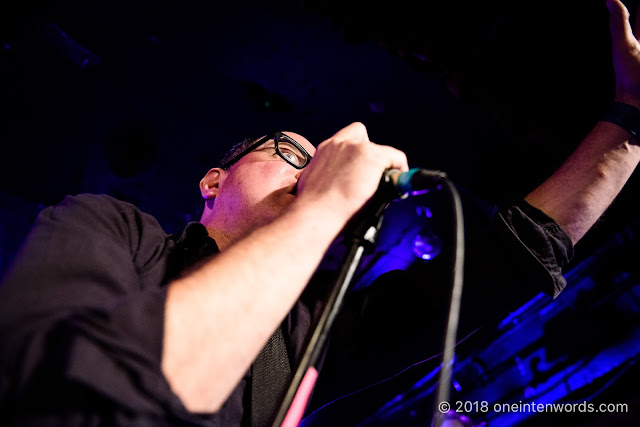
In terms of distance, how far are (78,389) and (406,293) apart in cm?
110

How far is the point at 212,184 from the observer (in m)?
1.86

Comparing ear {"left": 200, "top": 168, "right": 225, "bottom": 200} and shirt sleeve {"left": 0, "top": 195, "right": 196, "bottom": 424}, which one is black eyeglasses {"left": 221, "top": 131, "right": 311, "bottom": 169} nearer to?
ear {"left": 200, "top": 168, "right": 225, "bottom": 200}

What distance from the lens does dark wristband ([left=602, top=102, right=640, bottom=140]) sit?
46.0 inches

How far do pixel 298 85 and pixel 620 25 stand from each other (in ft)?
8.27

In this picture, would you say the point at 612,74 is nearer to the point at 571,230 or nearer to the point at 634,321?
the point at 571,230

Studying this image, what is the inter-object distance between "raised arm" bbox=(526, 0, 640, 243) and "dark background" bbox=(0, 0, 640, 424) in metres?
1.24

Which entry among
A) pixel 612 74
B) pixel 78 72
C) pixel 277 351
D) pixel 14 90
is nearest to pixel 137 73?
pixel 78 72

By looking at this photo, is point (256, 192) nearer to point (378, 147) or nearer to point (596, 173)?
point (378, 147)

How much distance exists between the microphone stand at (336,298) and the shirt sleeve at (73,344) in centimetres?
22

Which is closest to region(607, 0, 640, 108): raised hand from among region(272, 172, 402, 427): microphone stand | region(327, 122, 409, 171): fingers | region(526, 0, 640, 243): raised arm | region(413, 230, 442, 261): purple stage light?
region(526, 0, 640, 243): raised arm

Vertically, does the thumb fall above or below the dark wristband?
above

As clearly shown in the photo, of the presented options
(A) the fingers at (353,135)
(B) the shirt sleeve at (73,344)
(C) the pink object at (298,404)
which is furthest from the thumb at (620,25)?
(B) the shirt sleeve at (73,344)

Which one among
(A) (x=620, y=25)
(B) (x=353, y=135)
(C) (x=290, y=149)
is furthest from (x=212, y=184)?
(A) (x=620, y=25)

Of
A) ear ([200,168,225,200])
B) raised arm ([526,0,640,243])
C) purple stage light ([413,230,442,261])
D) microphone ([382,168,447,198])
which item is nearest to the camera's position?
microphone ([382,168,447,198])
